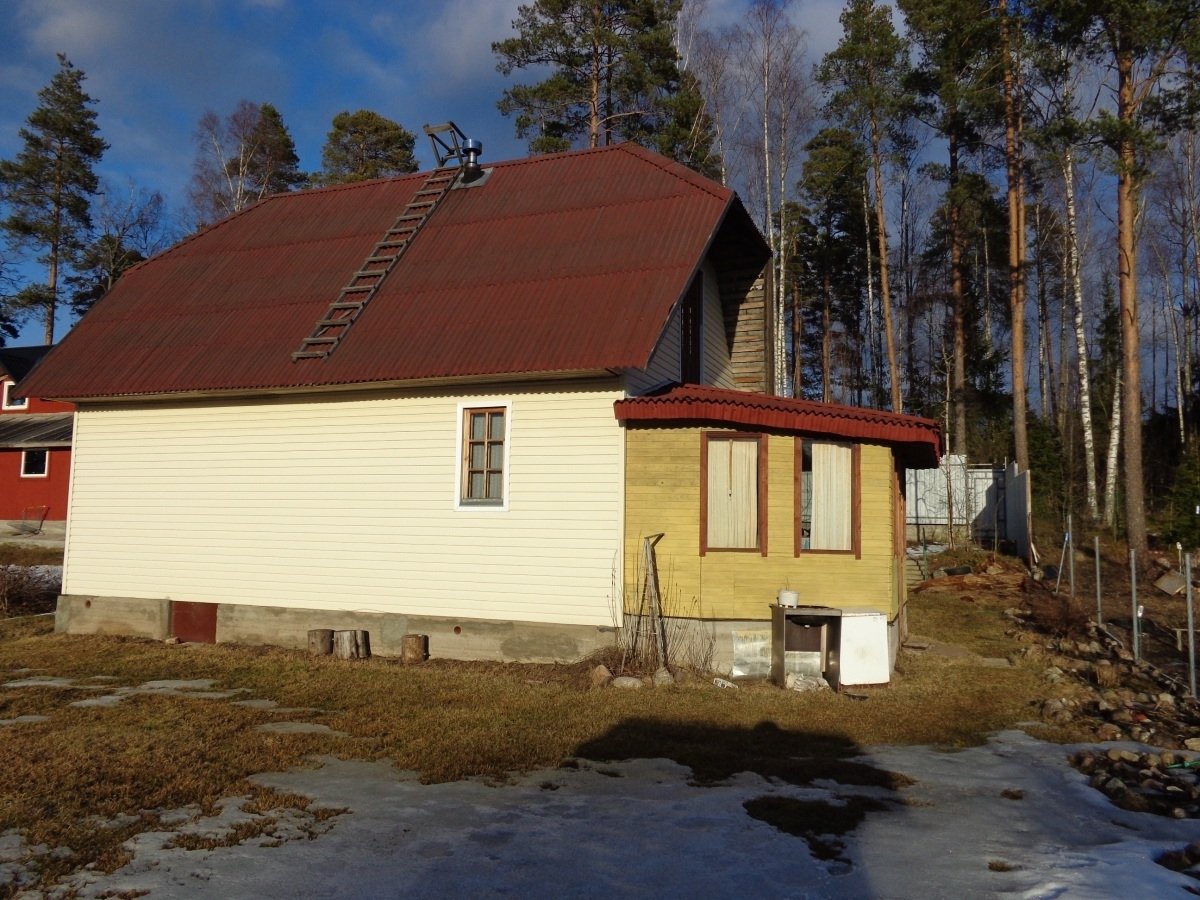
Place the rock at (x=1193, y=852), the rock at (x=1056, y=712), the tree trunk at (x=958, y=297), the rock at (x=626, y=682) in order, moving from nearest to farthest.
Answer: the rock at (x=1193, y=852)
the rock at (x=1056, y=712)
the rock at (x=626, y=682)
the tree trunk at (x=958, y=297)

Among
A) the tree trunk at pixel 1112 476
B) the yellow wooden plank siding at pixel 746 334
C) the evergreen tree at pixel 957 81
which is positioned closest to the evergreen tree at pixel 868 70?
the evergreen tree at pixel 957 81

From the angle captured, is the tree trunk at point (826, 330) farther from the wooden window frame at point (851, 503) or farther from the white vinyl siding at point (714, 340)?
the wooden window frame at point (851, 503)

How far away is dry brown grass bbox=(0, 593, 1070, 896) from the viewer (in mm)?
6480

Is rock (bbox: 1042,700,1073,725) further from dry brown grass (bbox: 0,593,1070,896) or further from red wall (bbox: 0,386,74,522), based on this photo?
red wall (bbox: 0,386,74,522)

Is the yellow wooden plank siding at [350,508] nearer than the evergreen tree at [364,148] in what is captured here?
Yes

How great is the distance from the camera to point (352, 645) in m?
12.3

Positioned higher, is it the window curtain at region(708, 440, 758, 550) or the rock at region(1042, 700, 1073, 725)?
the window curtain at region(708, 440, 758, 550)

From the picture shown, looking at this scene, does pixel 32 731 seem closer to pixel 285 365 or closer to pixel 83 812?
pixel 83 812

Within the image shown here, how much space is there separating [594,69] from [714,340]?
1560 cm

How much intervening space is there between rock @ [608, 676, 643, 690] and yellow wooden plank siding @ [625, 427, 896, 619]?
39.7 inches

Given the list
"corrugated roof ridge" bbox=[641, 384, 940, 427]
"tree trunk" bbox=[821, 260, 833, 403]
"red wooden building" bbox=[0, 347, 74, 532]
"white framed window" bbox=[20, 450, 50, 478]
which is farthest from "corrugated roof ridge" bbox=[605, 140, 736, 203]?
"white framed window" bbox=[20, 450, 50, 478]

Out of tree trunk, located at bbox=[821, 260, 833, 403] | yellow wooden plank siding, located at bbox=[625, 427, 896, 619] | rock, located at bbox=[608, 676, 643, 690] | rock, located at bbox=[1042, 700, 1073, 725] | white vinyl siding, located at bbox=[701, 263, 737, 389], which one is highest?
tree trunk, located at bbox=[821, 260, 833, 403]

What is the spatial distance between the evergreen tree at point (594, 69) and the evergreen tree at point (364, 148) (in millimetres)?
10686

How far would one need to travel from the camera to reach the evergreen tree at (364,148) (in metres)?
36.8
